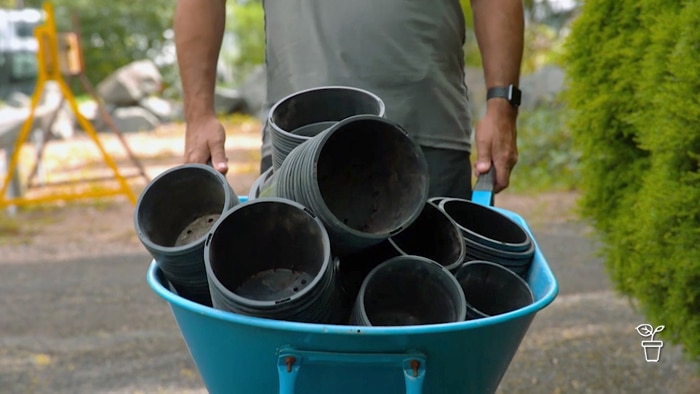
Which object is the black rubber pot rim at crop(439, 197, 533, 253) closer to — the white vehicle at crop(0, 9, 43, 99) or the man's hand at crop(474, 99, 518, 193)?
the man's hand at crop(474, 99, 518, 193)

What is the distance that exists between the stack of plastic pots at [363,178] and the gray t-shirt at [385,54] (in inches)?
25.5

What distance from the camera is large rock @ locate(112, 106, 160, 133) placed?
47.8 feet

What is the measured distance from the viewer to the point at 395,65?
102 inches

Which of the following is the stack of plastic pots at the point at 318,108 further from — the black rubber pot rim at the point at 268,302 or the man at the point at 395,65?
the black rubber pot rim at the point at 268,302

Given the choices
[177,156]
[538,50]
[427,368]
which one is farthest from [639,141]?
[538,50]

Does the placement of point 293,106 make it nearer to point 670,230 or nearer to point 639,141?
point 670,230

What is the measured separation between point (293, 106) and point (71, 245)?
529 cm

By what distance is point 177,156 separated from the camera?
11688 mm

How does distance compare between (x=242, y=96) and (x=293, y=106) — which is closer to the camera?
(x=293, y=106)

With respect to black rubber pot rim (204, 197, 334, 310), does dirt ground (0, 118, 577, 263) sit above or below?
below

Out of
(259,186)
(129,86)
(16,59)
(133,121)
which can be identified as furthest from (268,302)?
(16,59)

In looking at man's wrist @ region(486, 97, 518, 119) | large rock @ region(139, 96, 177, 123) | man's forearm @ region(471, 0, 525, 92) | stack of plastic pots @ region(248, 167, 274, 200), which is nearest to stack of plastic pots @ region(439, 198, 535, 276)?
stack of plastic pots @ region(248, 167, 274, 200)

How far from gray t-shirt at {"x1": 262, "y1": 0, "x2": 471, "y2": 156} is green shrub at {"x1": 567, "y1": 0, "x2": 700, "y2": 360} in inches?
27.7

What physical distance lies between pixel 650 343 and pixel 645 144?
90 cm
